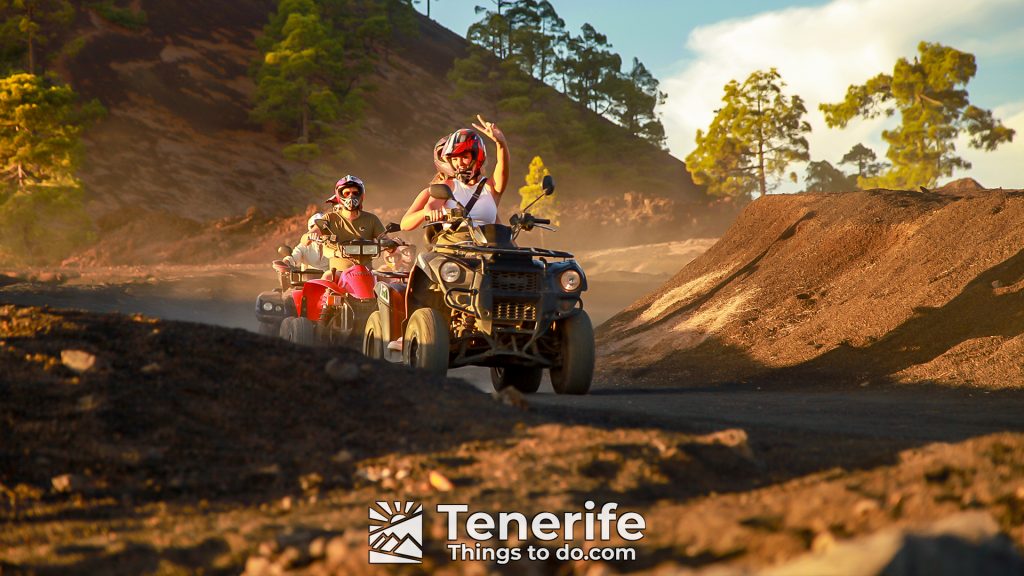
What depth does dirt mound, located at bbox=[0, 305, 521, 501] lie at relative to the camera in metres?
5.47

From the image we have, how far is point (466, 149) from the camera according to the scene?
1114 cm

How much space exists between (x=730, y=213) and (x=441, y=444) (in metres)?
68.3

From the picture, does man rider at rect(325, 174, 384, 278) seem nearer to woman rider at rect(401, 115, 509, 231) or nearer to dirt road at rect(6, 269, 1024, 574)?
woman rider at rect(401, 115, 509, 231)

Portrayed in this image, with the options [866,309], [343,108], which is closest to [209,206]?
[343,108]

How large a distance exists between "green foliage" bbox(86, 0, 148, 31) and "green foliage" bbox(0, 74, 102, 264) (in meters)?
28.9

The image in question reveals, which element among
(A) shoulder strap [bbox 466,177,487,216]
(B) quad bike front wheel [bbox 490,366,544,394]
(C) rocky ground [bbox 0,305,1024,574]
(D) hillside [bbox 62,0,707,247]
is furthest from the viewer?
(D) hillside [bbox 62,0,707,247]

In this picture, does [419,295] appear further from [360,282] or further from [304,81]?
[304,81]

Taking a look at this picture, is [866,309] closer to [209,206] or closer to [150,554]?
[150,554]

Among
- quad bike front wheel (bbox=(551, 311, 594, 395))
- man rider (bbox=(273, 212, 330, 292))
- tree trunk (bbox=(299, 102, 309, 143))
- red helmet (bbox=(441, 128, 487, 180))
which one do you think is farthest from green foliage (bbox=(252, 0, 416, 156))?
quad bike front wheel (bbox=(551, 311, 594, 395))

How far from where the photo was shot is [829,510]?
3547 mm

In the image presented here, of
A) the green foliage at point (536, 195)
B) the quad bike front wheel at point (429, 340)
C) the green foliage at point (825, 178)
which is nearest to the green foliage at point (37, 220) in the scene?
the green foliage at point (536, 195)

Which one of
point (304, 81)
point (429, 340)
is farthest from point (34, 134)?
point (429, 340)

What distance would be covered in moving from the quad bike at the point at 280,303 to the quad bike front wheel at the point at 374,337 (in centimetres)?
239

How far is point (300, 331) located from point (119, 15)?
6002 centimetres
